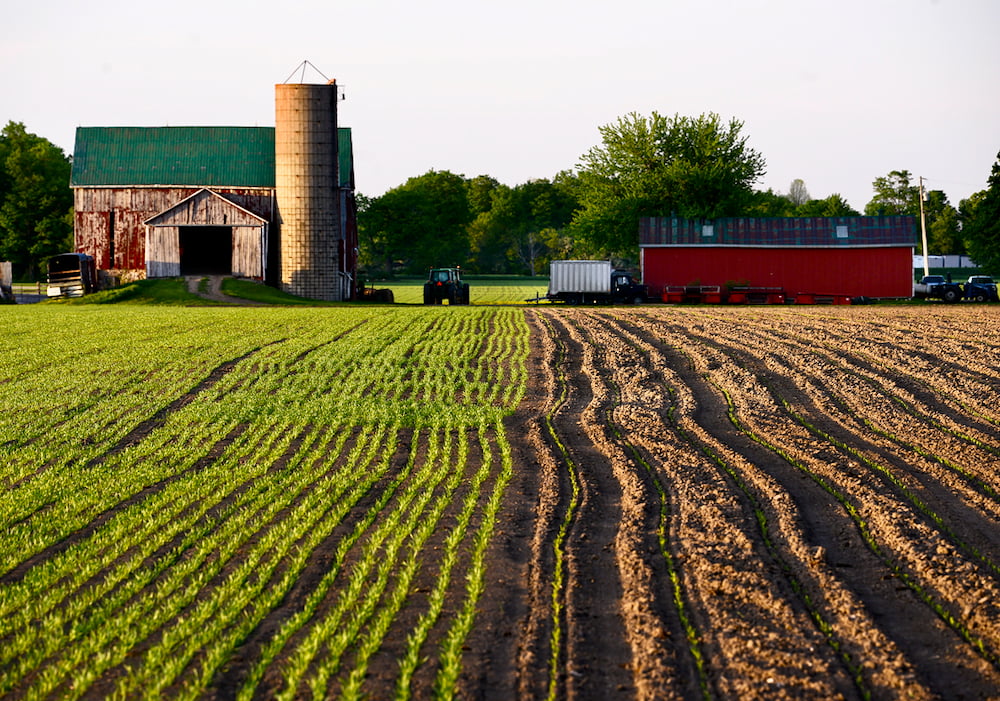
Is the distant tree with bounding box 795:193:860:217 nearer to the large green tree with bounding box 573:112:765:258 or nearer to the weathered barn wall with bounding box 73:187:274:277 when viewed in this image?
the large green tree with bounding box 573:112:765:258

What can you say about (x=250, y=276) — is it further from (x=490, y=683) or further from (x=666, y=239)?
(x=490, y=683)

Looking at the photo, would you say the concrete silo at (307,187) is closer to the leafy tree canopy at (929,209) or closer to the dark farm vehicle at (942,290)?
the dark farm vehicle at (942,290)

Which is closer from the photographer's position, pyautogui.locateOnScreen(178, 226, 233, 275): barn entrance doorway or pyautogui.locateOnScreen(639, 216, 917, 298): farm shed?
pyautogui.locateOnScreen(178, 226, 233, 275): barn entrance doorway

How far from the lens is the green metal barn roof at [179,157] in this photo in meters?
51.0

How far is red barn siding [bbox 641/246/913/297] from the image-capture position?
174ft

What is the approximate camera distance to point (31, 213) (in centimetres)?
7675

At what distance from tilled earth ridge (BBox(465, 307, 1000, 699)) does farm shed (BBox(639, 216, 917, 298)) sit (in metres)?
35.0

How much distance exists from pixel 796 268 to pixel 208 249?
31.4m

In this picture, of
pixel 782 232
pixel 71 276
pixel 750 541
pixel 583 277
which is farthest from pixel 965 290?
pixel 750 541

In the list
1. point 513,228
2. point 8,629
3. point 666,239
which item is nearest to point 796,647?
point 8,629

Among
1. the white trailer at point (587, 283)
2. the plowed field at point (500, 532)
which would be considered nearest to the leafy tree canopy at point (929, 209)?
the white trailer at point (587, 283)

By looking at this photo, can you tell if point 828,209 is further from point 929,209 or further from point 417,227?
point 417,227

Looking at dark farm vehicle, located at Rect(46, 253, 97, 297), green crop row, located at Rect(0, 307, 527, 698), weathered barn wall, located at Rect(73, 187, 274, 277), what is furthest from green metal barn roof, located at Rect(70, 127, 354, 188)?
green crop row, located at Rect(0, 307, 527, 698)

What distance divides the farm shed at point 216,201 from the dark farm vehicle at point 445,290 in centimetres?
445
